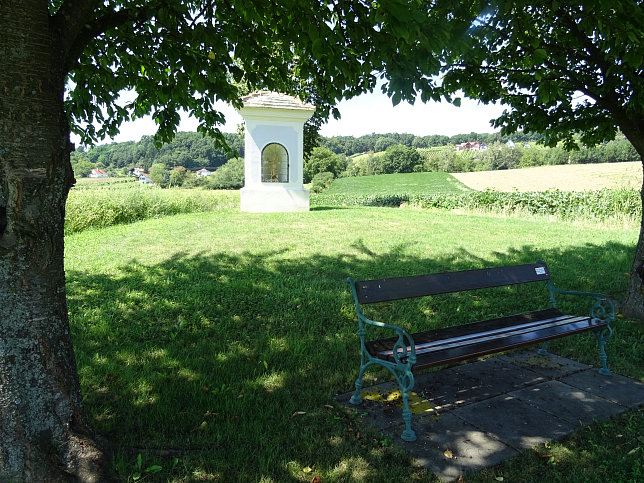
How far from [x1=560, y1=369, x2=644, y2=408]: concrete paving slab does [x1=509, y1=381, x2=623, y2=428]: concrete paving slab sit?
0.09 meters

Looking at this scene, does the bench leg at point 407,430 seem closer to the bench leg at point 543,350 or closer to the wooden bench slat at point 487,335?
the wooden bench slat at point 487,335

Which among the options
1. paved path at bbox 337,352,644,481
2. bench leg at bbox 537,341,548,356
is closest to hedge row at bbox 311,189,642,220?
bench leg at bbox 537,341,548,356

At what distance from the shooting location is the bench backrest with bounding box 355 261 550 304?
351 cm

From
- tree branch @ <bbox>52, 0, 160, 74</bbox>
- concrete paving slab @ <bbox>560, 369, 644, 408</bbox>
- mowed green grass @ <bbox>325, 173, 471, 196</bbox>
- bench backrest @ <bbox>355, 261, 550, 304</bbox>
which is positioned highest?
tree branch @ <bbox>52, 0, 160, 74</bbox>

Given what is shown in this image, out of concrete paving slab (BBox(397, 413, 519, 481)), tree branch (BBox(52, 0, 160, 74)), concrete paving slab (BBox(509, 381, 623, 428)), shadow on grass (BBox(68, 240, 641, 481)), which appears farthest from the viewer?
concrete paving slab (BBox(509, 381, 623, 428))

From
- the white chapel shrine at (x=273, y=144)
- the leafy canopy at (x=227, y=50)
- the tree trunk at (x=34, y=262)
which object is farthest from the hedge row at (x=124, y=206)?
the tree trunk at (x=34, y=262)

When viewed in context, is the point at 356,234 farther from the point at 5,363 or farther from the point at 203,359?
the point at 5,363

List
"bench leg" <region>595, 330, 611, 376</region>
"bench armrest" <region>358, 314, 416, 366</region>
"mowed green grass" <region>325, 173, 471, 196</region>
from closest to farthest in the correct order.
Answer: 1. "bench armrest" <region>358, 314, 416, 366</region>
2. "bench leg" <region>595, 330, 611, 376</region>
3. "mowed green grass" <region>325, 173, 471, 196</region>

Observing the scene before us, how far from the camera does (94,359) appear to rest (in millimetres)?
4070

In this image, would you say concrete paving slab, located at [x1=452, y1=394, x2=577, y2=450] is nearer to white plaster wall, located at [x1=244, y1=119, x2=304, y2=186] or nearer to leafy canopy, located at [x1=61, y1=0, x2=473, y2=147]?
leafy canopy, located at [x1=61, y1=0, x2=473, y2=147]

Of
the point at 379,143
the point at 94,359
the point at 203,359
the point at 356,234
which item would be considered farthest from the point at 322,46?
the point at 379,143

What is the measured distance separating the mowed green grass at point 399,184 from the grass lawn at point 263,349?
32.1 metres

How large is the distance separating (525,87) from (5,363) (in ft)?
21.3

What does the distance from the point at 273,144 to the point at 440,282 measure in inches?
531
